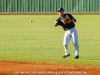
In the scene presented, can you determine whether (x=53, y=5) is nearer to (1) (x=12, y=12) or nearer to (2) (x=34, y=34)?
(1) (x=12, y=12)

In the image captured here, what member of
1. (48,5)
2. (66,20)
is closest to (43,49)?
(66,20)

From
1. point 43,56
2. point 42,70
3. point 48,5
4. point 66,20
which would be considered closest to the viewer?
point 42,70

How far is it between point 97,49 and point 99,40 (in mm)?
3637

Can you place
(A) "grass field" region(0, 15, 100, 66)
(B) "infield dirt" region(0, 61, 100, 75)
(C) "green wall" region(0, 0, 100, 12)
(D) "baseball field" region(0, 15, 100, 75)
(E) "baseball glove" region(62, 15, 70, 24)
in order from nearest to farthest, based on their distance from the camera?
(B) "infield dirt" region(0, 61, 100, 75)
(D) "baseball field" region(0, 15, 100, 75)
(E) "baseball glove" region(62, 15, 70, 24)
(A) "grass field" region(0, 15, 100, 66)
(C) "green wall" region(0, 0, 100, 12)

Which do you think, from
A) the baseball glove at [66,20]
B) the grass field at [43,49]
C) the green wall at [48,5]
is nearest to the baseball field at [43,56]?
the grass field at [43,49]

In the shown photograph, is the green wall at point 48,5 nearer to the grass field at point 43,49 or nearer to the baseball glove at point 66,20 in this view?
the grass field at point 43,49

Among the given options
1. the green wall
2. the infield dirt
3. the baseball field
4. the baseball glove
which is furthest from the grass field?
the green wall

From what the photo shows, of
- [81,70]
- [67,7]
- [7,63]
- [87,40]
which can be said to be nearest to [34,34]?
[87,40]

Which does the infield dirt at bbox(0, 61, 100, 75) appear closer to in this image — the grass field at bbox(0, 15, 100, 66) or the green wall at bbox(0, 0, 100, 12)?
the grass field at bbox(0, 15, 100, 66)

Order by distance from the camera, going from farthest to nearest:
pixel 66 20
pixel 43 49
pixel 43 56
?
pixel 43 49, pixel 43 56, pixel 66 20

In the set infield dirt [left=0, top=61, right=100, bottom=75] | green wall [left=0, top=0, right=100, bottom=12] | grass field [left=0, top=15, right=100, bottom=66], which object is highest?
green wall [left=0, top=0, right=100, bottom=12]

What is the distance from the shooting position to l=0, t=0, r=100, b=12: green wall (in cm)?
4594

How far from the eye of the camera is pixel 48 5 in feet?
153

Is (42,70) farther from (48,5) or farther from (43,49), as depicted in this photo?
(48,5)
